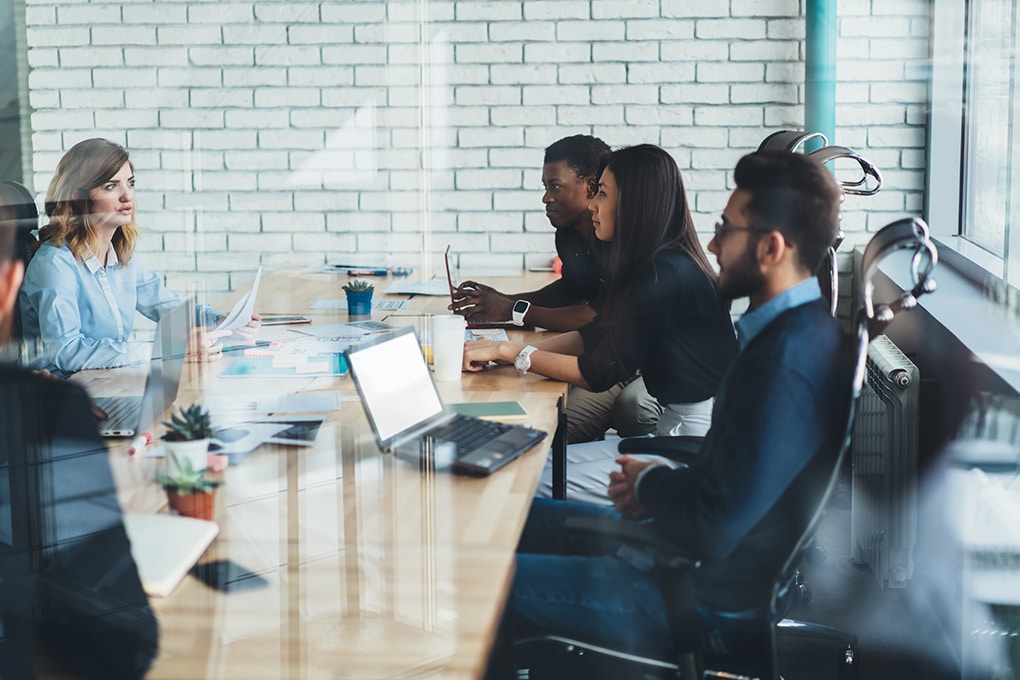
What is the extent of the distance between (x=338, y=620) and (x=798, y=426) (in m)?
0.72

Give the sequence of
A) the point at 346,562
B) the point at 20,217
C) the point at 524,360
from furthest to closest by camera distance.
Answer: the point at 524,360 → the point at 20,217 → the point at 346,562

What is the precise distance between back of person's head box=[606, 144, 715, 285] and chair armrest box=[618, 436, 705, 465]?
0.45 metres

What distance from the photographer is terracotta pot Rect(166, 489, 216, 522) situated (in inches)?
57.2

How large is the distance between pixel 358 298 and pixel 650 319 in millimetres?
1003

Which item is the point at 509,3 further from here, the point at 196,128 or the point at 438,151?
the point at 196,128

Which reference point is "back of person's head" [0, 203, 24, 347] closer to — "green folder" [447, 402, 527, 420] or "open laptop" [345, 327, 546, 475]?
"open laptop" [345, 327, 546, 475]

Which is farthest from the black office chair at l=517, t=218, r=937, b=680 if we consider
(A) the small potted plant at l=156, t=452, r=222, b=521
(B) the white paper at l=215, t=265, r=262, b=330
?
(B) the white paper at l=215, t=265, r=262, b=330

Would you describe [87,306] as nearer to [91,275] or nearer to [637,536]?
[91,275]

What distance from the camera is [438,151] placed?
10.3 feet

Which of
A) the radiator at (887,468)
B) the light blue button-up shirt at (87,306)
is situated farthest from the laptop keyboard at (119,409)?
the radiator at (887,468)

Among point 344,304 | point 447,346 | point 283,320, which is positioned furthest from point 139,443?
point 344,304

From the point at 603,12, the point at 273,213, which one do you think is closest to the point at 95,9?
the point at 273,213

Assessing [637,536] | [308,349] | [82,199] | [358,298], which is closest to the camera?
[637,536]

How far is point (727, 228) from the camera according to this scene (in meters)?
1.80
